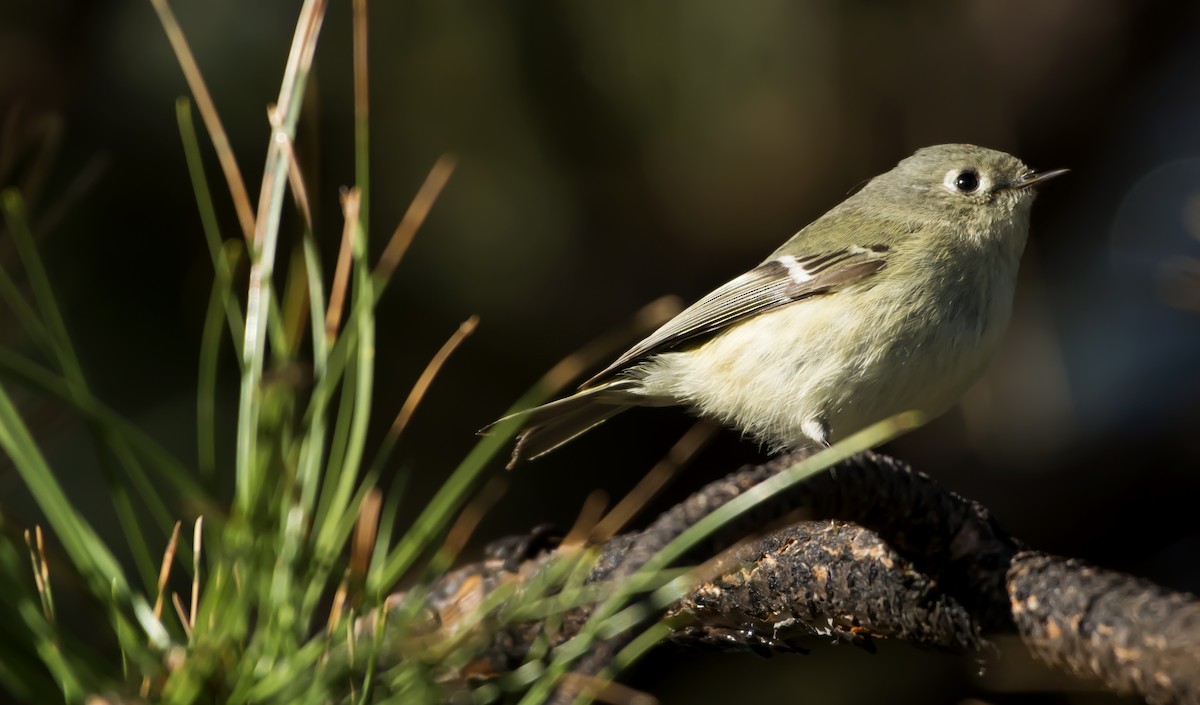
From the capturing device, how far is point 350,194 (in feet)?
3.15

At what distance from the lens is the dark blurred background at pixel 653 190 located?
202cm

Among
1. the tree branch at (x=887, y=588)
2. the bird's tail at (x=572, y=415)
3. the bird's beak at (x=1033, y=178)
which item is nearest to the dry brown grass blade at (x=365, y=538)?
the tree branch at (x=887, y=588)

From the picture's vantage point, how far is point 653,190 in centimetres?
226

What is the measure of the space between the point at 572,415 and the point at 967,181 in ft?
2.84

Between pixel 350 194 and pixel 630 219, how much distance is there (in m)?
1.34

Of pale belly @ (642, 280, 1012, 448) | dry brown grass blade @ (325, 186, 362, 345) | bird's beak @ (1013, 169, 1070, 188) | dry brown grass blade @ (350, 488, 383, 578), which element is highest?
dry brown grass blade @ (325, 186, 362, 345)

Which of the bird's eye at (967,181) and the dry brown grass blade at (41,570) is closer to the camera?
the dry brown grass blade at (41,570)

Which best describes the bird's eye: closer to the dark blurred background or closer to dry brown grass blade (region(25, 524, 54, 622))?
the dark blurred background

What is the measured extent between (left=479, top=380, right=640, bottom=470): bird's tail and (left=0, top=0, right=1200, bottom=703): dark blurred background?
108 millimetres

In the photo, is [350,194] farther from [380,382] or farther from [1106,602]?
[380,382]

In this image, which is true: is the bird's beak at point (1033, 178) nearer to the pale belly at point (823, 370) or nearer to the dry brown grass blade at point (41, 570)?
the pale belly at point (823, 370)

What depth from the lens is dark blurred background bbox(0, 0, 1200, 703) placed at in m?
2.02

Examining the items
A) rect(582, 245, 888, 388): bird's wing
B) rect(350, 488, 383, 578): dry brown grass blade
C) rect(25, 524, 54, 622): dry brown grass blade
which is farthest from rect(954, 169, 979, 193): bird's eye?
rect(25, 524, 54, 622): dry brown grass blade

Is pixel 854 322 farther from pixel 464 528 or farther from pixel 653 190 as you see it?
pixel 464 528
